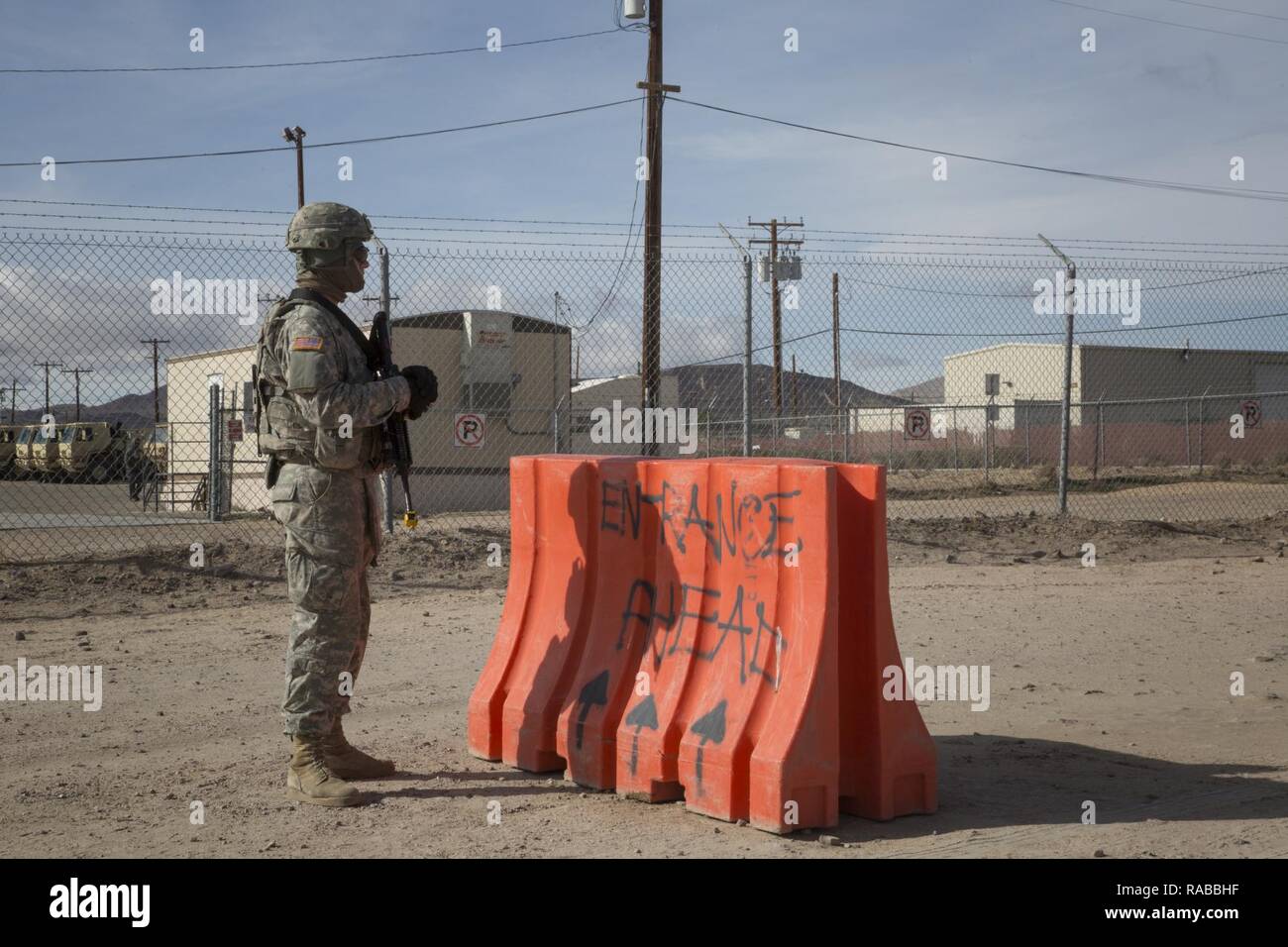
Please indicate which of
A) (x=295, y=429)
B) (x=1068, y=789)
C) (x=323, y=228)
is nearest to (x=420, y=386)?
(x=295, y=429)

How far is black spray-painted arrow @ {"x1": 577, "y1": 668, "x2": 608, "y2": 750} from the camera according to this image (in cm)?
493

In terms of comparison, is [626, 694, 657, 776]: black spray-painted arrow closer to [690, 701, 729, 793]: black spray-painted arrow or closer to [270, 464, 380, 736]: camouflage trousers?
[690, 701, 729, 793]: black spray-painted arrow

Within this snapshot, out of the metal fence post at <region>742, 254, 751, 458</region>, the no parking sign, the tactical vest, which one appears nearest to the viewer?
the tactical vest

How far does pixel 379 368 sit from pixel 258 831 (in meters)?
1.90

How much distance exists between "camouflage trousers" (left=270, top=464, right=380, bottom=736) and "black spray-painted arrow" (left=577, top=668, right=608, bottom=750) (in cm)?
95

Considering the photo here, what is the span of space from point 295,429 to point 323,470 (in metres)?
0.19

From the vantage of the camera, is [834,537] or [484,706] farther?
[484,706]

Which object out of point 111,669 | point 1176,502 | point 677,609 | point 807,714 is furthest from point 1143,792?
point 1176,502

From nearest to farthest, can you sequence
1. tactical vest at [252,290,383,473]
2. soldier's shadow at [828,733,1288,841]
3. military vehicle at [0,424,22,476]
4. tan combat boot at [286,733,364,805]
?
soldier's shadow at [828,733,1288,841]
tan combat boot at [286,733,364,805]
tactical vest at [252,290,383,473]
military vehicle at [0,424,22,476]

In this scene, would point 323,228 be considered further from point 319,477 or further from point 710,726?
point 710,726

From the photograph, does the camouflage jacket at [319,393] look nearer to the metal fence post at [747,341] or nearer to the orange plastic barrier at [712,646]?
the orange plastic barrier at [712,646]

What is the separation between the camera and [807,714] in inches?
167

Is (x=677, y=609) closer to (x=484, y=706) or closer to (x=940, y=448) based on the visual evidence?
(x=484, y=706)

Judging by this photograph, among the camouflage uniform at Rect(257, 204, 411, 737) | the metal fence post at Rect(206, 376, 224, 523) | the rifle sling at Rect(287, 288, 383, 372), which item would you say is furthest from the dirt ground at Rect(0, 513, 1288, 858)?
the metal fence post at Rect(206, 376, 224, 523)
